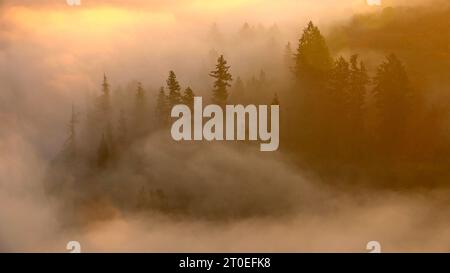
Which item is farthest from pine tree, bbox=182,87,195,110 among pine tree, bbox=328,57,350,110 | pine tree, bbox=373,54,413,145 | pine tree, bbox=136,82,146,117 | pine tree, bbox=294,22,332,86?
pine tree, bbox=373,54,413,145

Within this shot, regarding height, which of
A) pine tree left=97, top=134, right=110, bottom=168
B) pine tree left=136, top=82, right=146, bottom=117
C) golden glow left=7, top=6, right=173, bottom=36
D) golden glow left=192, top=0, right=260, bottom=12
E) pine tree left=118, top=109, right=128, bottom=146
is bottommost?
pine tree left=97, top=134, right=110, bottom=168

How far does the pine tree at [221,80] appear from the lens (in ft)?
8.33

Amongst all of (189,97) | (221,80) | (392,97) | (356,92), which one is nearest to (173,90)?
(189,97)

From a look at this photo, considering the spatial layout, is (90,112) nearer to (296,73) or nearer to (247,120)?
(247,120)

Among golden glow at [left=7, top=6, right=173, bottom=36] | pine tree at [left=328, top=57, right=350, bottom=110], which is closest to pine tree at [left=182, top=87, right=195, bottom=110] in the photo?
golden glow at [left=7, top=6, right=173, bottom=36]

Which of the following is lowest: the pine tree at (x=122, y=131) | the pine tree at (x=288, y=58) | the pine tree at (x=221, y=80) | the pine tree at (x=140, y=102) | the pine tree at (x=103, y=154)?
the pine tree at (x=103, y=154)

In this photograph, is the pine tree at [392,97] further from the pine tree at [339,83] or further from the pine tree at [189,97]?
the pine tree at [189,97]

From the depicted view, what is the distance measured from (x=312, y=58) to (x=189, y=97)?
17.9 inches

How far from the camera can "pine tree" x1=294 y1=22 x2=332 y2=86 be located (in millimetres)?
2543

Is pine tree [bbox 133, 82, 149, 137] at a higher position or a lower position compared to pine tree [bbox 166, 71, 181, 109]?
lower

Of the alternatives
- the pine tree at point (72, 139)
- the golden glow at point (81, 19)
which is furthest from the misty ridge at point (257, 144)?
the golden glow at point (81, 19)

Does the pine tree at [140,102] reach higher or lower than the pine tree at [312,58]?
lower

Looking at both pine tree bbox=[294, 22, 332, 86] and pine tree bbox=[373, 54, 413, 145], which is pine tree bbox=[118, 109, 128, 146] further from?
pine tree bbox=[373, 54, 413, 145]

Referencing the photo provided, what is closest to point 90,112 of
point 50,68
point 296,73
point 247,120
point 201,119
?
point 50,68
